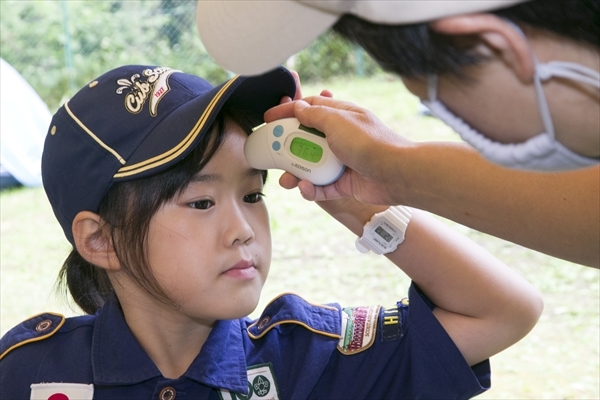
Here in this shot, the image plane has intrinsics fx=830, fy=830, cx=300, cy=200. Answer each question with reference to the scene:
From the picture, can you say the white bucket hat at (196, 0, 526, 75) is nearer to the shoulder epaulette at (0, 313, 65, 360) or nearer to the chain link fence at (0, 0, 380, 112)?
the shoulder epaulette at (0, 313, 65, 360)

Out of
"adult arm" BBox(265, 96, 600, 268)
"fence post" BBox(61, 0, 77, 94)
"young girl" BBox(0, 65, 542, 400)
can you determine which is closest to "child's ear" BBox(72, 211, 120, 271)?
"young girl" BBox(0, 65, 542, 400)

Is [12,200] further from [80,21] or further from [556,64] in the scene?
[556,64]

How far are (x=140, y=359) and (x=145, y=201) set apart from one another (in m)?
0.29

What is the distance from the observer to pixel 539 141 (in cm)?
83

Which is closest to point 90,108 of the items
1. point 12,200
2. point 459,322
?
point 459,322

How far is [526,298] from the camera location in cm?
159

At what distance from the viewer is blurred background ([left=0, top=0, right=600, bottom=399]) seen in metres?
3.00

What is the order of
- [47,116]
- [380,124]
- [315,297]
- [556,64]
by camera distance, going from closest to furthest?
1. [556,64]
2. [380,124]
3. [315,297]
4. [47,116]

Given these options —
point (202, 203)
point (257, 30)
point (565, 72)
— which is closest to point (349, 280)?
point (202, 203)

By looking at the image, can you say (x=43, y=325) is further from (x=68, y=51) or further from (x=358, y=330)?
(x=68, y=51)

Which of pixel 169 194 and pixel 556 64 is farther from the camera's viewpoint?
pixel 169 194

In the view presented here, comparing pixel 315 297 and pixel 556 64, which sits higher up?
pixel 556 64

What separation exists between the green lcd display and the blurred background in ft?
0.71

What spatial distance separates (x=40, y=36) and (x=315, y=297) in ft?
17.6
